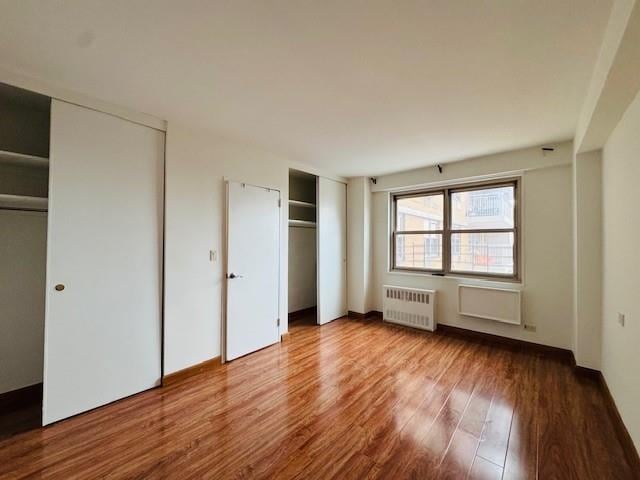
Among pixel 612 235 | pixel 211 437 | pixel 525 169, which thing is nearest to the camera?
pixel 211 437

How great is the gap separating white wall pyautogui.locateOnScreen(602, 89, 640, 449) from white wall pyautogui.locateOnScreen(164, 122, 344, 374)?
3.33 m

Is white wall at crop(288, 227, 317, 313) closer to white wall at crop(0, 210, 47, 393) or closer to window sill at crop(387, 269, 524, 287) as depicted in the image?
window sill at crop(387, 269, 524, 287)

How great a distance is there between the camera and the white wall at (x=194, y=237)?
8.78 ft

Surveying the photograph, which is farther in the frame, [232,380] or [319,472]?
[232,380]

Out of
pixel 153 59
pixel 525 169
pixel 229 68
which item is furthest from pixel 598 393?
pixel 153 59

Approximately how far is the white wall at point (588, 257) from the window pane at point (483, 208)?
877 millimetres

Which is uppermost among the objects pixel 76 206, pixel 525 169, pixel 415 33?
pixel 415 33

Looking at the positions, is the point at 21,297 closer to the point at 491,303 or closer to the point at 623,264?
the point at 623,264

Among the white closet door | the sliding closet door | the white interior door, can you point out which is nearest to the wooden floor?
the sliding closet door

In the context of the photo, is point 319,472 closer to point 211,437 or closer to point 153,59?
point 211,437

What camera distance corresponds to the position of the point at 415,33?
59.2 inches

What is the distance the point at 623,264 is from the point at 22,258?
Answer: 4.74 metres

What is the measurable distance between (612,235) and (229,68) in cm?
328

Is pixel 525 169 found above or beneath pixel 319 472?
above
